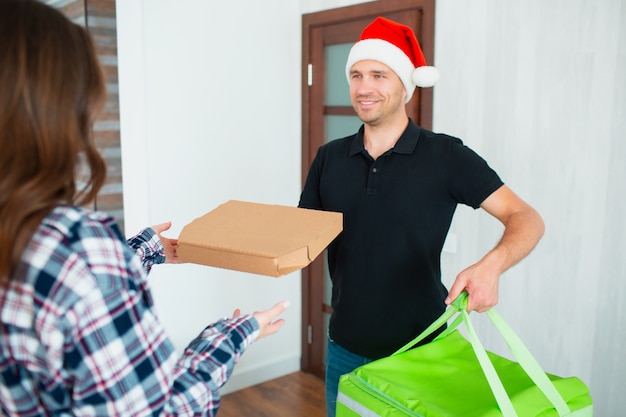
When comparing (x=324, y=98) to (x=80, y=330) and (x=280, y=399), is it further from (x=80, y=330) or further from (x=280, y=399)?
(x=80, y=330)

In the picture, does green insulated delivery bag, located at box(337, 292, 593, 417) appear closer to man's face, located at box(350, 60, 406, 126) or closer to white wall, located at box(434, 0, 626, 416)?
man's face, located at box(350, 60, 406, 126)

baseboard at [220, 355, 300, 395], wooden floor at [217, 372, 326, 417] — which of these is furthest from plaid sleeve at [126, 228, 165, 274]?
baseboard at [220, 355, 300, 395]

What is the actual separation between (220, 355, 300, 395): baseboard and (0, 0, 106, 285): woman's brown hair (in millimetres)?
2356

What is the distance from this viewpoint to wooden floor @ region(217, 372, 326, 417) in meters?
2.77

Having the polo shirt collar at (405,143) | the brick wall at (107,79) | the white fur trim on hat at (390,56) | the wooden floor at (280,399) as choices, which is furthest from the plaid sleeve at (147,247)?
the wooden floor at (280,399)

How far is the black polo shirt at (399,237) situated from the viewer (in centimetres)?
153

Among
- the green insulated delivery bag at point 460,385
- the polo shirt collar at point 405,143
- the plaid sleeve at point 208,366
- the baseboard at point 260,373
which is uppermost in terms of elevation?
the polo shirt collar at point 405,143

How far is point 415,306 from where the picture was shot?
60.5 inches

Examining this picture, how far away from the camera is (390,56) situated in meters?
1.71

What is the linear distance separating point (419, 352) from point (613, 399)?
1.05m

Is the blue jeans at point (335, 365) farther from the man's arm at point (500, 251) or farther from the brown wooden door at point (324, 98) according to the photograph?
the brown wooden door at point (324, 98)

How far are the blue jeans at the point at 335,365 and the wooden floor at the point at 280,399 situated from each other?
1.20 metres

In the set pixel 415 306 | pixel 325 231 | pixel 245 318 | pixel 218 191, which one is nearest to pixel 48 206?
pixel 245 318

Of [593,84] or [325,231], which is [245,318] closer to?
[325,231]
